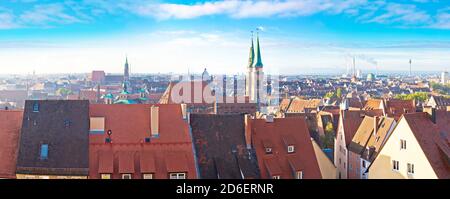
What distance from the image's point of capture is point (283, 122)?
7.72m

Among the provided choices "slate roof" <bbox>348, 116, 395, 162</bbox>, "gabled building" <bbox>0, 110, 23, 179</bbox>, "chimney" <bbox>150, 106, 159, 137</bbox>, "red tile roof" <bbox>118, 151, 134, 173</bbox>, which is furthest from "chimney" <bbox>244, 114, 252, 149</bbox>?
"gabled building" <bbox>0, 110, 23, 179</bbox>

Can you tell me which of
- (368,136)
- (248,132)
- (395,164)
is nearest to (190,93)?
(368,136)

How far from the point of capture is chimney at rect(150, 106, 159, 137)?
20.9 ft

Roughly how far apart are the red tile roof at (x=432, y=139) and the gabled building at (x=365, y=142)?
3.68 m

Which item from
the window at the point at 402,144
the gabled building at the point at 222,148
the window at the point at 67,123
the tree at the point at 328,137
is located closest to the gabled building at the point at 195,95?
the tree at the point at 328,137

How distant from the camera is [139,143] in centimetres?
620

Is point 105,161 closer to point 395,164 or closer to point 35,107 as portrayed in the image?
point 35,107

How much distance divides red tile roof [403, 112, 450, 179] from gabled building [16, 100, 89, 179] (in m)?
3.85

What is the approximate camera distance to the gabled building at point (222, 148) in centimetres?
642

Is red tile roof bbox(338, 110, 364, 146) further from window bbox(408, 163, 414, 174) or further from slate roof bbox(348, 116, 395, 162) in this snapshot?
Result: window bbox(408, 163, 414, 174)

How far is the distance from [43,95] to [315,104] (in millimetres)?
19681

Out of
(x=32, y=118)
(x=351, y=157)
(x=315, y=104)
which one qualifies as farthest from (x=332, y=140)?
(x=315, y=104)

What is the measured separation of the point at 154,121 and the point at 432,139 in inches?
139
